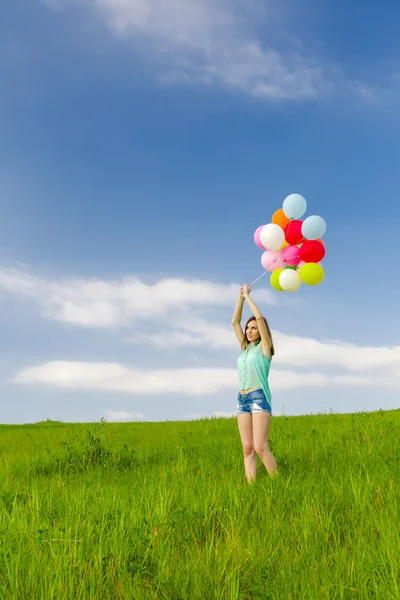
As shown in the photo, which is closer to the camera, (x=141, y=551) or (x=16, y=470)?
(x=141, y=551)

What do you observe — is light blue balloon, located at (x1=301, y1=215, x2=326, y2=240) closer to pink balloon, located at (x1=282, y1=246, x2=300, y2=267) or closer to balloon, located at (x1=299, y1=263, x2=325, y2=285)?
pink balloon, located at (x1=282, y1=246, x2=300, y2=267)

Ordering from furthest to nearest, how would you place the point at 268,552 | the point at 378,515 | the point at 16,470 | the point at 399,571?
the point at 16,470 → the point at 378,515 → the point at 268,552 → the point at 399,571

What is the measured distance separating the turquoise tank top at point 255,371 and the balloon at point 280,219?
2298mm

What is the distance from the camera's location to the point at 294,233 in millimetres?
8031

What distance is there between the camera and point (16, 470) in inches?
369

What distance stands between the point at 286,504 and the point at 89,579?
8.00 ft

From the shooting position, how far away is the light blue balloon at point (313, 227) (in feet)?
25.5

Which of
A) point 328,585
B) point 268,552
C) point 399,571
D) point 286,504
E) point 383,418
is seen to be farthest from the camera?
point 383,418

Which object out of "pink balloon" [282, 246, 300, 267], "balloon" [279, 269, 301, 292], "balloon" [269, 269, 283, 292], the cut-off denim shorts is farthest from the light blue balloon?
the cut-off denim shorts

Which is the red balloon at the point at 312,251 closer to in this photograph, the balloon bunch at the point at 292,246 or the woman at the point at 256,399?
the balloon bunch at the point at 292,246

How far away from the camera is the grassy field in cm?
364

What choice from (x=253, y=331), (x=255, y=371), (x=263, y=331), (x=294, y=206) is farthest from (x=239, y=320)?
(x=294, y=206)

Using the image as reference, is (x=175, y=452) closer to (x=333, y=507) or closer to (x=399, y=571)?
(x=333, y=507)

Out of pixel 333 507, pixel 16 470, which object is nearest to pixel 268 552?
pixel 333 507
